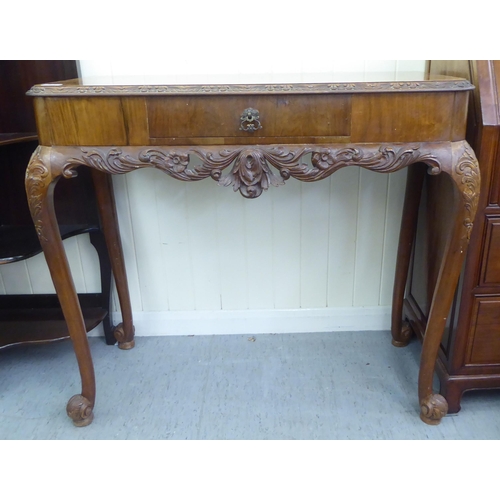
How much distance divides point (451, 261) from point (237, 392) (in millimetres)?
696

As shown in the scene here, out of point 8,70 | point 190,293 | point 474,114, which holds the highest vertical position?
point 8,70

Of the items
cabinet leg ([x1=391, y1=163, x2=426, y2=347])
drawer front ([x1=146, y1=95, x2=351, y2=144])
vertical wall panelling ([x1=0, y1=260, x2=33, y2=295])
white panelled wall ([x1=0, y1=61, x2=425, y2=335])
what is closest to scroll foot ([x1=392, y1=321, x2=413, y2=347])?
cabinet leg ([x1=391, y1=163, x2=426, y2=347])

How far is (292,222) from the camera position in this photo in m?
1.57

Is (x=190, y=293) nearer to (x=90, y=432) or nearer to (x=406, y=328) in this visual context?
(x=90, y=432)

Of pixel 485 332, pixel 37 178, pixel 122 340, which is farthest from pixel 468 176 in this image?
pixel 122 340

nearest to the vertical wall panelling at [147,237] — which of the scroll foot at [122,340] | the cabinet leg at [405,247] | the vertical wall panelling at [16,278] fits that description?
the scroll foot at [122,340]

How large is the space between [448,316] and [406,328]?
331 mm

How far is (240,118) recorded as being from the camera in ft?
3.24

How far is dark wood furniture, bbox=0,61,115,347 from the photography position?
1.39 m

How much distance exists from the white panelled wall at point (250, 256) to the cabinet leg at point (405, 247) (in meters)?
0.11

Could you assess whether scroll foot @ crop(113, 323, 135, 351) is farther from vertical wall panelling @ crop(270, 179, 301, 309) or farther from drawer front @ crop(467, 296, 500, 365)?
drawer front @ crop(467, 296, 500, 365)

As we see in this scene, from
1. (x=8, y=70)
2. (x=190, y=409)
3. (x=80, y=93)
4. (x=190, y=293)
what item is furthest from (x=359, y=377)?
(x=8, y=70)

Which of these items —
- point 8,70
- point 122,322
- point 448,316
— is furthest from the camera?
point 122,322

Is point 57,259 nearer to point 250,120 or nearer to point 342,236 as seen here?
point 250,120
